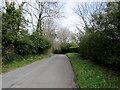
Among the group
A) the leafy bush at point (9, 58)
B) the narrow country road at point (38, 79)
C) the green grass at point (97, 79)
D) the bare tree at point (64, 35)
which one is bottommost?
the narrow country road at point (38, 79)

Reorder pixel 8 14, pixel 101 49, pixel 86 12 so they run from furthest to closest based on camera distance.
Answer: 1. pixel 86 12
2. pixel 8 14
3. pixel 101 49

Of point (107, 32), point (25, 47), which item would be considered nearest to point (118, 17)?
point (107, 32)

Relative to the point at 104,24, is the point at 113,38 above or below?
below

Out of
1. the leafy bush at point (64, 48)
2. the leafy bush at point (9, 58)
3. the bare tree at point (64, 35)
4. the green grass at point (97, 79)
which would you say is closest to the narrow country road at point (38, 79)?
the green grass at point (97, 79)

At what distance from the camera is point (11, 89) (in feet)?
11.0

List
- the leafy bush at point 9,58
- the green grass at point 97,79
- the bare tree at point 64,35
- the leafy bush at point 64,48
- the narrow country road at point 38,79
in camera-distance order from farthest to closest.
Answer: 1. the bare tree at point 64,35
2. the leafy bush at point 64,48
3. the leafy bush at point 9,58
4. the narrow country road at point 38,79
5. the green grass at point 97,79

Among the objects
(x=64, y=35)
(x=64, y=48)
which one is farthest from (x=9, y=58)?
(x=64, y=35)

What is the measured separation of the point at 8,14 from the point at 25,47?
3.72 metres

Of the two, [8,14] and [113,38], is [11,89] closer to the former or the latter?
[113,38]

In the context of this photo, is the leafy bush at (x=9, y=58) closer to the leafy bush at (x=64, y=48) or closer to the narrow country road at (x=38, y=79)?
the narrow country road at (x=38, y=79)

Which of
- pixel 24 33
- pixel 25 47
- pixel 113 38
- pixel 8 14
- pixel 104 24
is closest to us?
pixel 113 38

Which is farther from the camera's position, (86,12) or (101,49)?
(86,12)

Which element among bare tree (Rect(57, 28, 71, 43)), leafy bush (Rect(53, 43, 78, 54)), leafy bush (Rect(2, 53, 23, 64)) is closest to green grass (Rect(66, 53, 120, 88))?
leafy bush (Rect(2, 53, 23, 64))

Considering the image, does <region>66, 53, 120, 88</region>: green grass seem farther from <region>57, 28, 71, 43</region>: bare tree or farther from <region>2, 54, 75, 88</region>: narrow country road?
<region>57, 28, 71, 43</region>: bare tree
